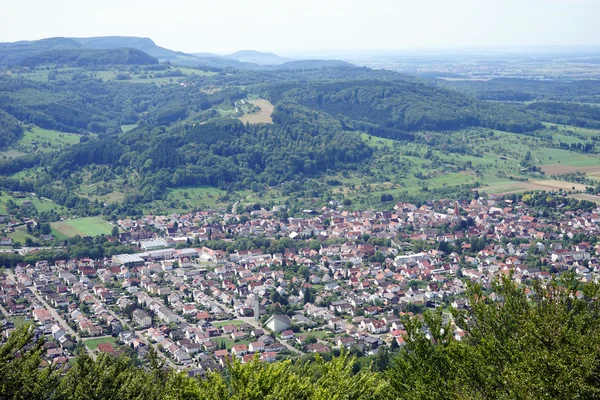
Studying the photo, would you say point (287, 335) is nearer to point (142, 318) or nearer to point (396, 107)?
point (142, 318)

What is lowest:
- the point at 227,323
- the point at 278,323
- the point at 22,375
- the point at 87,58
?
the point at 227,323

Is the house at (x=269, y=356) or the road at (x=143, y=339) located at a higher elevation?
the house at (x=269, y=356)

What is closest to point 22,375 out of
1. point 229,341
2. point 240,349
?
point 240,349

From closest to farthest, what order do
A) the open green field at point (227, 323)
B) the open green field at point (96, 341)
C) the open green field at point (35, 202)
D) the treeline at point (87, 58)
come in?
the open green field at point (96, 341) → the open green field at point (227, 323) → the open green field at point (35, 202) → the treeline at point (87, 58)

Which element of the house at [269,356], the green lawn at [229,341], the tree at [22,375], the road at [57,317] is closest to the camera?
the tree at [22,375]

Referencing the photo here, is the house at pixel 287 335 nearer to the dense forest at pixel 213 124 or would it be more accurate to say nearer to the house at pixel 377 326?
the house at pixel 377 326

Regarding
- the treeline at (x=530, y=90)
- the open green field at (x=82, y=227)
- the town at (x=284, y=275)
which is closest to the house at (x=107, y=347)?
the town at (x=284, y=275)

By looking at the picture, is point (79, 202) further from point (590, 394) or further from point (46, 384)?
point (590, 394)

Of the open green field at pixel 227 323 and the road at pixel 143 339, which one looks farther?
the open green field at pixel 227 323
